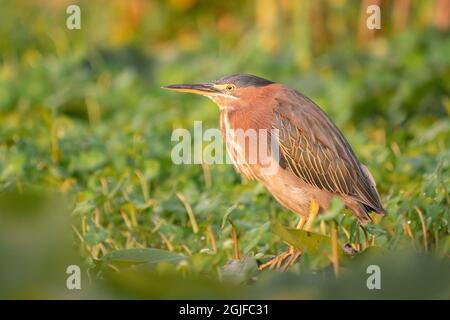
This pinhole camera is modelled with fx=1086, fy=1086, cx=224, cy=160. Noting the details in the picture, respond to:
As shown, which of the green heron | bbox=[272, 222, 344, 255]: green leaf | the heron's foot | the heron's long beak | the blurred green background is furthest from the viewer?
the heron's long beak

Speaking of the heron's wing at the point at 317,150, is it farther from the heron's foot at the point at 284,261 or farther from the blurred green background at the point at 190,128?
the heron's foot at the point at 284,261

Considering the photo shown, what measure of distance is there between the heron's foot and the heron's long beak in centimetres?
89

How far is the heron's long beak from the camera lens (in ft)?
14.3

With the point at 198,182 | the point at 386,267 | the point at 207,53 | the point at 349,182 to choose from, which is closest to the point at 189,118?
the point at 198,182

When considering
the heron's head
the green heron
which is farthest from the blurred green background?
the heron's head

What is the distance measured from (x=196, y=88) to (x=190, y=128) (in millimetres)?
1934

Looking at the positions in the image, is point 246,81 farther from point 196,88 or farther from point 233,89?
point 196,88

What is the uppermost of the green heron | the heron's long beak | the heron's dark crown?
the heron's dark crown

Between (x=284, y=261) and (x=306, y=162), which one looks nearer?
(x=284, y=261)

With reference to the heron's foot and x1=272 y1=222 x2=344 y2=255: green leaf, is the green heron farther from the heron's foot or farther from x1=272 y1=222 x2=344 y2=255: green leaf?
x1=272 y1=222 x2=344 y2=255: green leaf

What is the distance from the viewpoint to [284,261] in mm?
3789

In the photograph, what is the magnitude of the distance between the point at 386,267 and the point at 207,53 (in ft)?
20.3

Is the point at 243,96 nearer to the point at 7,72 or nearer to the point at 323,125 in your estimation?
the point at 323,125

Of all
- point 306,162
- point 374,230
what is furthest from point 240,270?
point 306,162
